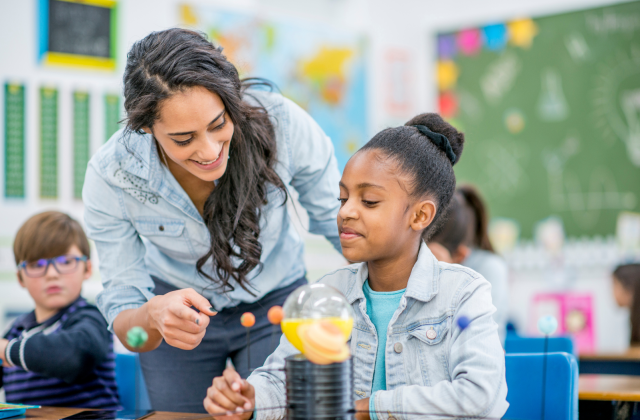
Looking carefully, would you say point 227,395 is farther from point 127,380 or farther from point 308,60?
point 308,60

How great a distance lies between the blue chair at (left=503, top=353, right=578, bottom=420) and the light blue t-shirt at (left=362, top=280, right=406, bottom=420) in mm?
308

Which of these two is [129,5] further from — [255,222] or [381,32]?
[255,222]

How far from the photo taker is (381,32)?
4.25 metres

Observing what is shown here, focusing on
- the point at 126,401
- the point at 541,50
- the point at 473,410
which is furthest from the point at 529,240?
the point at 473,410

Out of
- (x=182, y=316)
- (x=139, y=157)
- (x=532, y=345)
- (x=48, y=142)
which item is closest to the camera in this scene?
(x=182, y=316)

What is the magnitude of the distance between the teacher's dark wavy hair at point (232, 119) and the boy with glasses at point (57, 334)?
512mm

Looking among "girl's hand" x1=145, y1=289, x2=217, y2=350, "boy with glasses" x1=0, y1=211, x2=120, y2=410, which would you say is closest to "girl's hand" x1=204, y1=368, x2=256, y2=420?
"girl's hand" x1=145, y1=289, x2=217, y2=350

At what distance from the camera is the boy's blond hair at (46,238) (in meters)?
1.97

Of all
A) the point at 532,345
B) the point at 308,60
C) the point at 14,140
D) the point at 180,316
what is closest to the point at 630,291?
the point at 532,345

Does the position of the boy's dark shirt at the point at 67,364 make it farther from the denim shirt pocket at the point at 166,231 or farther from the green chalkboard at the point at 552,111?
the green chalkboard at the point at 552,111

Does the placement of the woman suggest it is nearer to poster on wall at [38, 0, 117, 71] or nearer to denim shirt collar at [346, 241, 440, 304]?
denim shirt collar at [346, 241, 440, 304]

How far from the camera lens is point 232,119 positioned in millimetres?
1366

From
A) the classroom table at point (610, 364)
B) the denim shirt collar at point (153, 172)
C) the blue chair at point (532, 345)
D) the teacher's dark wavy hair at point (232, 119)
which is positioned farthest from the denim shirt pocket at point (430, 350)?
the classroom table at point (610, 364)

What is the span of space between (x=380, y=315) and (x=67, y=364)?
918mm
